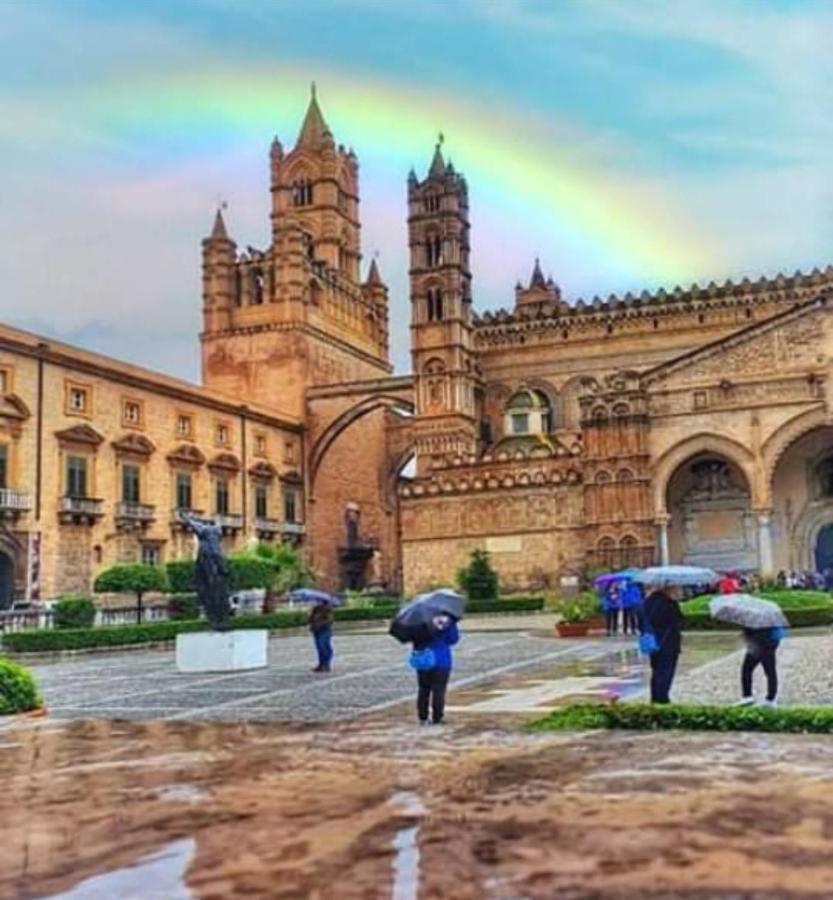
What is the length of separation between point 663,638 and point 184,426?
3980 cm

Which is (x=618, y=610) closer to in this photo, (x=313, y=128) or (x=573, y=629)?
(x=573, y=629)

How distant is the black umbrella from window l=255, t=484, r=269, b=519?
43909mm

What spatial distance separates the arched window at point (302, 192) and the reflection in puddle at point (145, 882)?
7476 centimetres

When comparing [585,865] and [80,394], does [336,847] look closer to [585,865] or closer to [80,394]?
[585,865]

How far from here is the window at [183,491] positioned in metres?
48.3

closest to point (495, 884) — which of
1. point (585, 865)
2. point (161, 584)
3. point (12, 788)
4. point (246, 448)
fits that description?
point (585, 865)

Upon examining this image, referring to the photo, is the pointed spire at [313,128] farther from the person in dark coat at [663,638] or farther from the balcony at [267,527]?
the person in dark coat at [663,638]

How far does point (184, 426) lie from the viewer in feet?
163

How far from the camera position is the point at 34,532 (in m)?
40.2

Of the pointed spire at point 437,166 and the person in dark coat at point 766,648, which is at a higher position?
the pointed spire at point 437,166

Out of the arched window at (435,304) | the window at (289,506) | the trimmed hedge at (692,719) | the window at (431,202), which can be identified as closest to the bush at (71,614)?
the trimmed hedge at (692,719)

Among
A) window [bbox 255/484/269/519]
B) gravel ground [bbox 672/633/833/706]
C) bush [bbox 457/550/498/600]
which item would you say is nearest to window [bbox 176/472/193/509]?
window [bbox 255/484/269/519]

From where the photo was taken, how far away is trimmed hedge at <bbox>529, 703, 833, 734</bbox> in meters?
10.1

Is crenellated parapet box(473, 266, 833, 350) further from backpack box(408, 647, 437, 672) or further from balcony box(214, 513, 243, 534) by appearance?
backpack box(408, 647, 437, 672)
